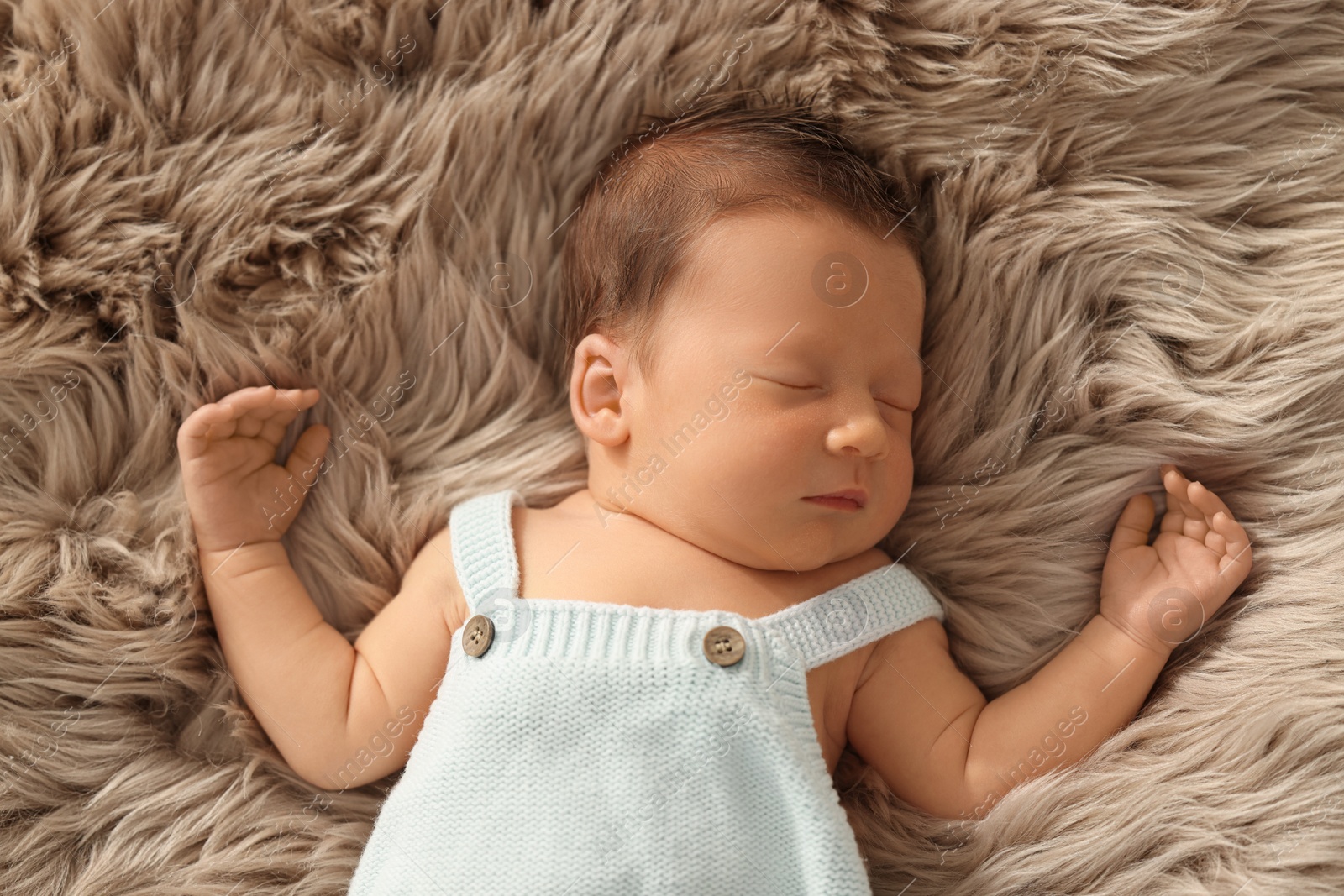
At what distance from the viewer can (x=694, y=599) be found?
167cm

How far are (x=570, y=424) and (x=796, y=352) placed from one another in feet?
1.69

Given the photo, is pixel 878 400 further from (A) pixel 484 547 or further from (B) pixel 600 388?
(A) pixel 484 547

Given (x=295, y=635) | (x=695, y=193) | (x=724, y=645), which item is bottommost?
(x=295, y=635)

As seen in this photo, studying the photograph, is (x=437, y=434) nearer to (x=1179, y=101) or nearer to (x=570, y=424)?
(x=570, y=424)

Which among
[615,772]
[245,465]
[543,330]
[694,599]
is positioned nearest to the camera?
[615,772]

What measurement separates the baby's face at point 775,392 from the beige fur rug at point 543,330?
230mm

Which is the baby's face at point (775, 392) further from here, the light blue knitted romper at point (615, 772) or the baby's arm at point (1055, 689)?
the baby's arm at point (1055, 689)

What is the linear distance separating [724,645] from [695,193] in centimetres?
74

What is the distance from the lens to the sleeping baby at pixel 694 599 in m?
1.54

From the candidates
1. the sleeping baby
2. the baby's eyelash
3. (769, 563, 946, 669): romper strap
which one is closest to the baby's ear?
the sleeping baby

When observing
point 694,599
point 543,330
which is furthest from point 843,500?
point 543,330

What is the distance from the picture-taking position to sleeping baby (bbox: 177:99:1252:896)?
5.04 feet

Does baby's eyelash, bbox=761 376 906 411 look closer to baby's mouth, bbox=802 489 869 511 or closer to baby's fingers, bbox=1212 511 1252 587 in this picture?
baby's mouth, bbox=802 489 869 511

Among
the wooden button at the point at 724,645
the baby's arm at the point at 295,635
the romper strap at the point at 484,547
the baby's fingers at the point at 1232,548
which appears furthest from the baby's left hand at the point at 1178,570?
the baby's arm at the point at 295,635
